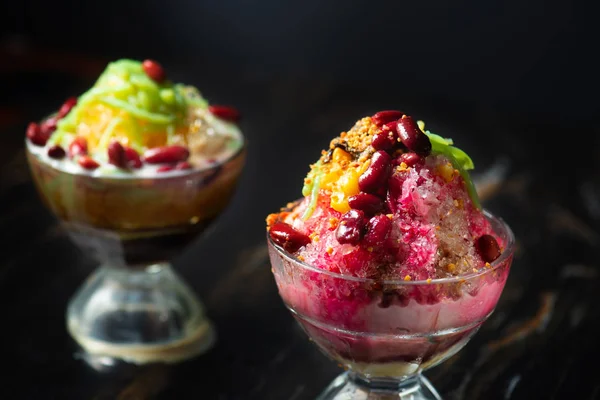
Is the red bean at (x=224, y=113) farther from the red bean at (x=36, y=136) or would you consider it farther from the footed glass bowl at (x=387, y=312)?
the footed glass bowl at (x=387, y=312)

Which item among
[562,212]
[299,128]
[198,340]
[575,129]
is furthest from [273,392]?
[575,129]

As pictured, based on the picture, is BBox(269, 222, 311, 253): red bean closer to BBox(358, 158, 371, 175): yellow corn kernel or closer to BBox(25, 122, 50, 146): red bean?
BBox(358, 158, 371, 175): yellow corn kernel

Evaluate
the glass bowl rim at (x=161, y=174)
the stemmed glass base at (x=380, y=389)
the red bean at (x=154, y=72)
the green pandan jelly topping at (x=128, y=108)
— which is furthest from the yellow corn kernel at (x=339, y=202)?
the red bean at (x=154, y=72)

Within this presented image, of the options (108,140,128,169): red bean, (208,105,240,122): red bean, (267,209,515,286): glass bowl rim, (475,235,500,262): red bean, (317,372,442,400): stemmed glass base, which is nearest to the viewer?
(267,209,515,286): glass bowl rim

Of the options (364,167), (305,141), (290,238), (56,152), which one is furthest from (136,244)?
(305,141)

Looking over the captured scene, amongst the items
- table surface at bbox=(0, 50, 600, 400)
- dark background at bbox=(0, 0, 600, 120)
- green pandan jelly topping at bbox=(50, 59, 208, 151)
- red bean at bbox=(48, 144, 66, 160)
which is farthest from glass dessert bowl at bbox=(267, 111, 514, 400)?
dark background at bbox=(0, 0, 600, 120)

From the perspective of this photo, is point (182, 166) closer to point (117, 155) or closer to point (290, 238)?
point (117, 155)
